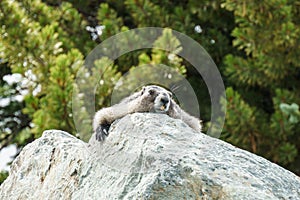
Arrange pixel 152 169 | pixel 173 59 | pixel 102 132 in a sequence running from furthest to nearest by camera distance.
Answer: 1. pixel 173 59
2. pixel 102 132
3. pixel 152 169

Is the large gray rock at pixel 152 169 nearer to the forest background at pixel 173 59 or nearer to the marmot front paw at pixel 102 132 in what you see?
the marmot front paw at pixel 102 132

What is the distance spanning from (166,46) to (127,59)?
1150 millimetres

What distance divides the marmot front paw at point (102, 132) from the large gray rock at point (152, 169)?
52 millimetres

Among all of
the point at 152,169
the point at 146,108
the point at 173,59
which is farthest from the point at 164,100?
the point at 173,59

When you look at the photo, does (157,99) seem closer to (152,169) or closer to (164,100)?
(164,100)

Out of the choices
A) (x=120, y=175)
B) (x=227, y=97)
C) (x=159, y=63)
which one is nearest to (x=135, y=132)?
(x=120, y=175)

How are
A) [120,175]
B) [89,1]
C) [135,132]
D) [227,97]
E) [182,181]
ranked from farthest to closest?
[89,1] < [227,97] < [135,132] < [120,175] < [182,181]

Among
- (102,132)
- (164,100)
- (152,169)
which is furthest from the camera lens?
(164,100)

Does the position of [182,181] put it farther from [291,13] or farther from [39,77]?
[291,13]

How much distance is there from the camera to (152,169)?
124 inches

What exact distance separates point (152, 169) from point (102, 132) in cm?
82

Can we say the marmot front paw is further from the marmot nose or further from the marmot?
the marmot nose

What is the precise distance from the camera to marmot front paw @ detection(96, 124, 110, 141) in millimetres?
3795

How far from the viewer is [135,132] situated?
138 inches
